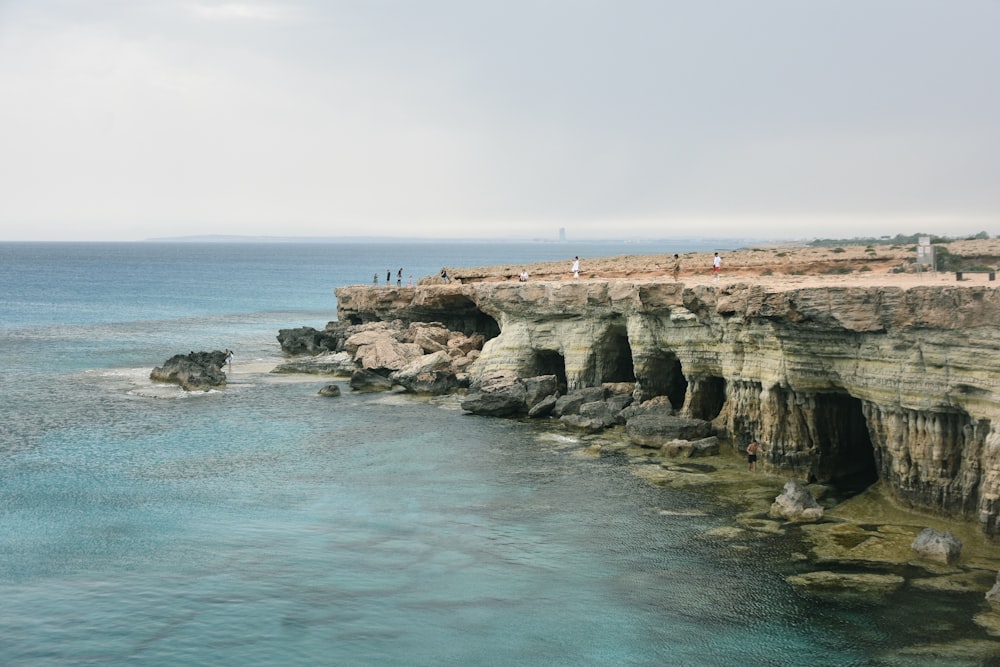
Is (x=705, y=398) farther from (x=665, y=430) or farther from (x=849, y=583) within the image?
(x=849, y=583)

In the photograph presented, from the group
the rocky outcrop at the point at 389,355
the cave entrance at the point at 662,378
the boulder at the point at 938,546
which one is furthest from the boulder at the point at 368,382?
the boulder at the point at 938,546

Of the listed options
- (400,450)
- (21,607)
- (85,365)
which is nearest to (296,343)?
(85,365)

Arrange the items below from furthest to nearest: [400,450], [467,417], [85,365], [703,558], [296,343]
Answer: [296,343]
[85,365]
[467,417]
[400,450]
[703,558]

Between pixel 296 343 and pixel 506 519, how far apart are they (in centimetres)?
4374

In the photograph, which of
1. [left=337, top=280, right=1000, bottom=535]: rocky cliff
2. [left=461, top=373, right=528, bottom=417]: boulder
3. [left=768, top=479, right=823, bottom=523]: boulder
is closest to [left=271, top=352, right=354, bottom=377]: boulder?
[left=337, top=280, right=1000, bottom=535]: rocky cliff

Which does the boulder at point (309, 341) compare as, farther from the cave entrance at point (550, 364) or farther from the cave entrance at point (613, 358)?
the cave entrance at point (613, 358)

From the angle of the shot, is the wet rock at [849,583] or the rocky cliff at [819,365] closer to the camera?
the wet rock at [849,583]

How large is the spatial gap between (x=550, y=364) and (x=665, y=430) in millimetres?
14708

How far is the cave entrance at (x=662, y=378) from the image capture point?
1672 inches

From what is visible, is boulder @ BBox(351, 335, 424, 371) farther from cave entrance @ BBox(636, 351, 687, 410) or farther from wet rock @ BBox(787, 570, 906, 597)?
wet rock @ BBox(787, 570, 906, 597)

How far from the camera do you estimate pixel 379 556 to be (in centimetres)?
2647

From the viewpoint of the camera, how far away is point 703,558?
2570 centimetres

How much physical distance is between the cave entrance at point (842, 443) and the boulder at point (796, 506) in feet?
10.9

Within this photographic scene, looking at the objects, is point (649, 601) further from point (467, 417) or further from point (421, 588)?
point (467, 417)
